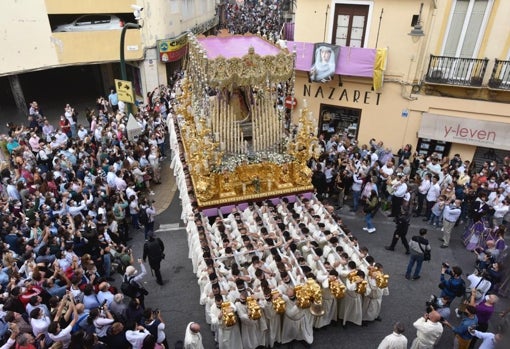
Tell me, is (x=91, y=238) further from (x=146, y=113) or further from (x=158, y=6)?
(x=158, y=6)

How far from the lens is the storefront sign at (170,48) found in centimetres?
2008

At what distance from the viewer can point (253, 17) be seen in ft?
121

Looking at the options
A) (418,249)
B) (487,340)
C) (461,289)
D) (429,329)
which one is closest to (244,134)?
(418,249)

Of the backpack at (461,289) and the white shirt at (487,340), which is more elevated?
the white shirt at (487,340)

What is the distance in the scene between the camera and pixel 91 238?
8531mm

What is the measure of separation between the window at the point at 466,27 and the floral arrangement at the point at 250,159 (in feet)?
24.4

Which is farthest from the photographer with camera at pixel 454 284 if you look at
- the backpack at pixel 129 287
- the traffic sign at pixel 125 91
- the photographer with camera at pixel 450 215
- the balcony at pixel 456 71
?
the traffic sign at pixel 125 91

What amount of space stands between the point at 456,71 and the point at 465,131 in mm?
2100

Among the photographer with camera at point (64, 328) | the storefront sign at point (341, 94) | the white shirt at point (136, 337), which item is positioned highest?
the storefront sign at point (341, 94)

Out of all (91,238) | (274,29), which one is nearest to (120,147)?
(91,238)

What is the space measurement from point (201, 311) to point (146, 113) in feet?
32.4

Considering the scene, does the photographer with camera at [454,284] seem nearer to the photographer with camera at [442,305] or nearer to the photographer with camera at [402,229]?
the photographer with camera at [442,305]

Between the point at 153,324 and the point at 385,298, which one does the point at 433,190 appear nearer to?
the point at 385,298

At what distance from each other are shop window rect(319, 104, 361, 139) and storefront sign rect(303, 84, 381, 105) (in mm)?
428
